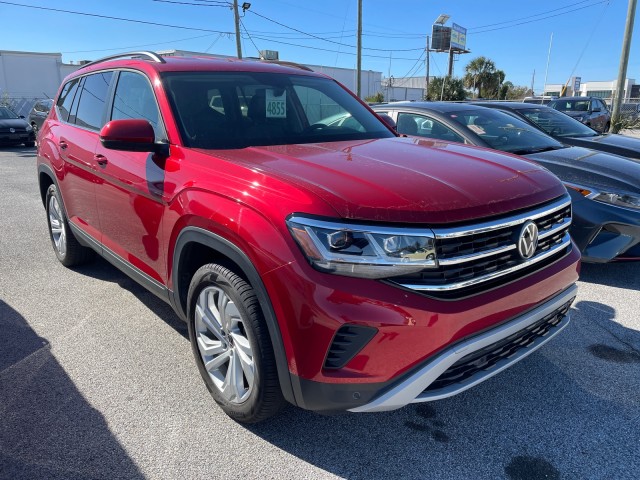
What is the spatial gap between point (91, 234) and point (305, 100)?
1974 millimetres

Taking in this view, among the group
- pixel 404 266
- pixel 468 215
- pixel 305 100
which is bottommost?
pixel 404 266

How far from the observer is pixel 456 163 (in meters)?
2.61

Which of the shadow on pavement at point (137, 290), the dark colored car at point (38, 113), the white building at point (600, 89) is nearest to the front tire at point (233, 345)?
the shadow on pavement at point (137, 290)

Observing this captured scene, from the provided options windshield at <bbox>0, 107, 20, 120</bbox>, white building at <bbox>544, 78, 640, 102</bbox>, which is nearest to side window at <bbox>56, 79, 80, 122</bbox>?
windshield at <bbox>0, 107, 20, 120</bbox>

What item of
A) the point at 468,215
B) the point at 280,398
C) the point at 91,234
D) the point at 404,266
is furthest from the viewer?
the point at 91,234

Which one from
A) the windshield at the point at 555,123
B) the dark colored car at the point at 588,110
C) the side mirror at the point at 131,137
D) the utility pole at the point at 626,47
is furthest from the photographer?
the dark colored car at the point at 588,110

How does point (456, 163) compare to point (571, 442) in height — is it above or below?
above

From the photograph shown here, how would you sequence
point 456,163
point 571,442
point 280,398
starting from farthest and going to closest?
1. point 456,163
2. point 571,442
3. point 280,398

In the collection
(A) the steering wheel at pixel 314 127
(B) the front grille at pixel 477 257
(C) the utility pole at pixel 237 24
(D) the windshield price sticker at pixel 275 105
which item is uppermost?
(C) the utility pole at pixel 237 24

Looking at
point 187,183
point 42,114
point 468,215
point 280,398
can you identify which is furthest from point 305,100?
point 42,114

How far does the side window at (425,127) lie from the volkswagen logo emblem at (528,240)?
10.1 feet

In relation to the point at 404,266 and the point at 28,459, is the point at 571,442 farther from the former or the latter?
the point at 28,459

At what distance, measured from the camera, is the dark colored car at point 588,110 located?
17109 mm

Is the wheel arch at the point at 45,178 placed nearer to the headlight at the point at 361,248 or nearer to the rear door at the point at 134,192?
the rear door at the point at 134,192
